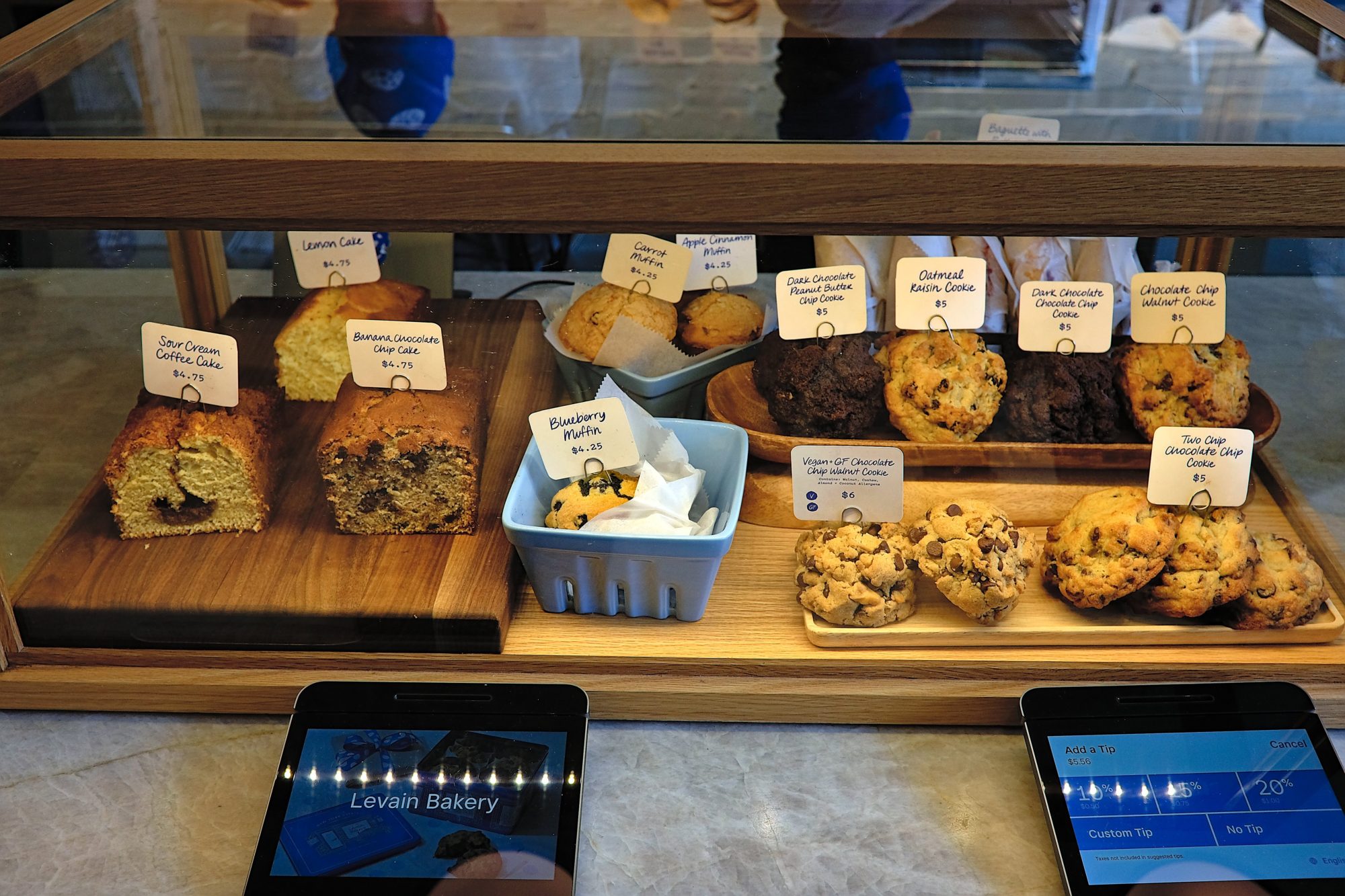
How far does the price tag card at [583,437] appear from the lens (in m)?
1.04

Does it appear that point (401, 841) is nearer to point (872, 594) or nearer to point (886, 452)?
point (872, 594)

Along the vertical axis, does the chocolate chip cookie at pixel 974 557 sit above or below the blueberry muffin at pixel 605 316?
below

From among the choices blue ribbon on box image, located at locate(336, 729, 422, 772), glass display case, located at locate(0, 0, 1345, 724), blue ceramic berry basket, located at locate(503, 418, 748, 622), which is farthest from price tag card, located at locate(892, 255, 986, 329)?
blue ribbon on box image, located at locate(336, 729, 422, 772)

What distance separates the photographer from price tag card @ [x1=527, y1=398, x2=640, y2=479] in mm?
1040

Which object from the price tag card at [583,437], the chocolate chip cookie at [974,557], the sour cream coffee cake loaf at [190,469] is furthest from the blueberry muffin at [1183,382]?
the sour cream coffee cake loaf at [190,469]

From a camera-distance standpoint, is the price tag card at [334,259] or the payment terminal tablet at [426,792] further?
the price tag card at [334,259]

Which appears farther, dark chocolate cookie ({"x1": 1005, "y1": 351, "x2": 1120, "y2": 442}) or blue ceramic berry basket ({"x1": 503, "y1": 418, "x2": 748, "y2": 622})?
dark chocolate cookie ({"x1": 1005, "y1": 351, "x2": 1120, "y2": 442})

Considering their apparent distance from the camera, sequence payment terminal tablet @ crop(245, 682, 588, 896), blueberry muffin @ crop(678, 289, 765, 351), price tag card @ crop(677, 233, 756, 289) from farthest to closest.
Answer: blueberry muffin @ crop(678, 289, 765, 351)
price tag card @ crop(677, 233, 756, 289)
payment terminal tablet @ crop(245, 682, 588, 896)

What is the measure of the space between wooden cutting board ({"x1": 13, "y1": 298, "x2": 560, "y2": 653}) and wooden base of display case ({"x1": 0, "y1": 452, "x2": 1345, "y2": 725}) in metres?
0.02

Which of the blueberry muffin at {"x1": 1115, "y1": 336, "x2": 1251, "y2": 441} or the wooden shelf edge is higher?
the blueberry muffin at {"x1": 1115, "y1": 336, "x2": 1251, "y2": 441}

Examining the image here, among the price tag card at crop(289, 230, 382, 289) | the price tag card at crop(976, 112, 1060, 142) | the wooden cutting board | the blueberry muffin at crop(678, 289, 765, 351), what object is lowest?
the wooden cutting board

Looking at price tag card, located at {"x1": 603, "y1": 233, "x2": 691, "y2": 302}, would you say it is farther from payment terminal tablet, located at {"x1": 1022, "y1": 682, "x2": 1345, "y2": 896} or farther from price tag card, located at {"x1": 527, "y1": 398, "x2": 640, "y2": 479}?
payment terminal tablet, located at {"x1": 1022, "y1": 682, "x2": 1345, "y2": 896}

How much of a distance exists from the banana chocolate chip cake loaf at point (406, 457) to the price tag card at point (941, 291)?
0.46 meters

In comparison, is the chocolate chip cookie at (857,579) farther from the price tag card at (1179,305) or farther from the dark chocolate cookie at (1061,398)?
the price tag card at (1179,305)
